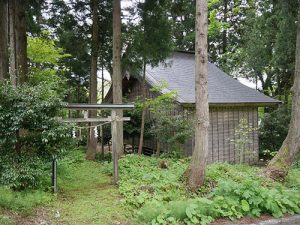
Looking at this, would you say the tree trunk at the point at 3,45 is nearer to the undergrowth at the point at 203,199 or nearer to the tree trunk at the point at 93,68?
the tree trunk at the point at 93,68

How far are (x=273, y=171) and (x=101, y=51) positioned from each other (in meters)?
7.62

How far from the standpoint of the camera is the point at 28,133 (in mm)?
5926

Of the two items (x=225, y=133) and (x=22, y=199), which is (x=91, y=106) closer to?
(x=22, y=199)

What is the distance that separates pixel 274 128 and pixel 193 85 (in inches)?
192

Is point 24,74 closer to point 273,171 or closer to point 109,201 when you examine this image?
point 109,201

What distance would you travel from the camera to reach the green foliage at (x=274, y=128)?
14.6 m

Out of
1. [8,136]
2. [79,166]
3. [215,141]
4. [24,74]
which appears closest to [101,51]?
[24,74]

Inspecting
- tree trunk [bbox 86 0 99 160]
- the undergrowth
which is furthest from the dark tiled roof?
the undergrowth

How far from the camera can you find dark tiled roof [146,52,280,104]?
1259 centimetres

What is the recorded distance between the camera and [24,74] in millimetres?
8523

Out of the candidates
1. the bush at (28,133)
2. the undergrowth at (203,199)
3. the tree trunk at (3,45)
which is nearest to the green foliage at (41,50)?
the tree trunk at (3,45)

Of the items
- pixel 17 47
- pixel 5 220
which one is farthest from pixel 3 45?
pixel 5 220

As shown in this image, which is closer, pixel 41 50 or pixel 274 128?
pixel 41 50

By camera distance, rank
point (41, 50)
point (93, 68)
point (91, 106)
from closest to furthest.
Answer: point (91, 106)
point (93, 68)
point (41, 50)
